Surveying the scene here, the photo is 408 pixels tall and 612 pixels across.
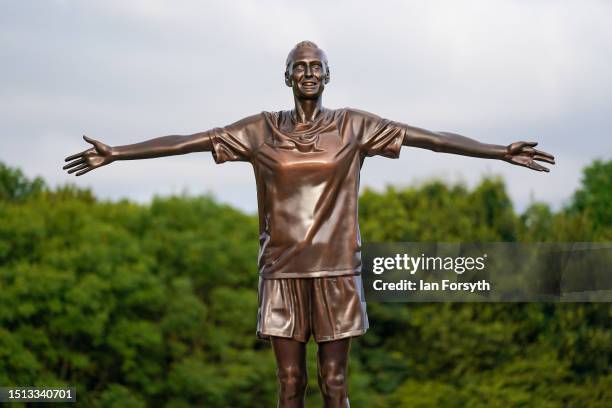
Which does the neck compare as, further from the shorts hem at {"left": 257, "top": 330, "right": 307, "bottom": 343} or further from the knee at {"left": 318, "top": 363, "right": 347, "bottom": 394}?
the knee at {"left": 318, "top": 363, "right": 347, "bottom": 394}

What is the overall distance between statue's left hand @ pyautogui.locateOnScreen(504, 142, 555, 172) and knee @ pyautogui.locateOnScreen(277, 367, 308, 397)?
1.86 m

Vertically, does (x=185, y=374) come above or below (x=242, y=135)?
below

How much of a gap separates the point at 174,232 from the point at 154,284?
7.19 ft

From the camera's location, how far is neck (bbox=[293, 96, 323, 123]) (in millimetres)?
6434

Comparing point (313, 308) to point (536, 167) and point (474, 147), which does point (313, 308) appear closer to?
point (474, 147)

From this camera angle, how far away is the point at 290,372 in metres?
6.29

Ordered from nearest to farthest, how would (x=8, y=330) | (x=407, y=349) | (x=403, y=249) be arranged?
1. (x=403, y=249)
2. (x=8, y=330)
3. (x=407, y=349)

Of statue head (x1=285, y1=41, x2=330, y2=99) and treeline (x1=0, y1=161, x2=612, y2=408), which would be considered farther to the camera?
treeline (x1=0, y1=161, x2=612, y2=408)

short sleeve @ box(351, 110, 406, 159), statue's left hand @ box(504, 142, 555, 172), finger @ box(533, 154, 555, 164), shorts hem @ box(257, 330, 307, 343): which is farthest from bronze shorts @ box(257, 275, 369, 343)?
finger @ box(533, 154, 555, 164)

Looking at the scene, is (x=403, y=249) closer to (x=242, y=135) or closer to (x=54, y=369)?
(x=242, y=135)

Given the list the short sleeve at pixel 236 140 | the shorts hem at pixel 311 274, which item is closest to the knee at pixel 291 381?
the shorts hem at pixel 311 274

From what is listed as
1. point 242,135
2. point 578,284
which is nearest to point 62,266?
point 578,284

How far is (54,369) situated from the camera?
27.9m

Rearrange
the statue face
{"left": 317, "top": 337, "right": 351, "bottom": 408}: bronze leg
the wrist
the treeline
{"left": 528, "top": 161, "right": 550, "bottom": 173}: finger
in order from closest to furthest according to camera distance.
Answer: {"left": 317, "top": 337, "right": 351, "bottom": 408}: bronze leg < the statue face < the wrist < {"left": 528, "top": 161, "right": 550, "bottom": 173}: finger < the treeline
